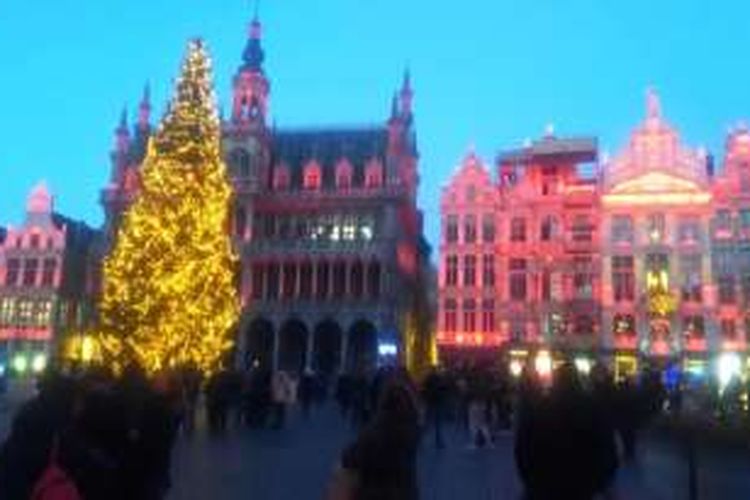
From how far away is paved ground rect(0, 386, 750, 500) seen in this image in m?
14.6

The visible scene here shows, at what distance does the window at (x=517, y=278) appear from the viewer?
64312mm

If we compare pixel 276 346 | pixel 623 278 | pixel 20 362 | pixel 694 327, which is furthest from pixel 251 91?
pixel 694 327

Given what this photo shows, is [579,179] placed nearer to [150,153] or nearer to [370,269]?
[370,269]

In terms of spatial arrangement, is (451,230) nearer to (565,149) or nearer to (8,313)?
(565,149)

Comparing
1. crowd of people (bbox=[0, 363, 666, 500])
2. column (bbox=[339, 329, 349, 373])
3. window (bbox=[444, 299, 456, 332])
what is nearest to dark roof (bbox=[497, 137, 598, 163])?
window (bbox=[444, 299, 456, 332])

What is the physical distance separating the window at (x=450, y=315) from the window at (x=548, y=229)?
745 centimetres

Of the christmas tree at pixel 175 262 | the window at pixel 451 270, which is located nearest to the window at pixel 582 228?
the window at pixel 451 270

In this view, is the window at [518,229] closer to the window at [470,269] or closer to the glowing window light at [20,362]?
the window at [470,269]

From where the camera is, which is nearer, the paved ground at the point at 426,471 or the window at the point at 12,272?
the paved ground at the point at 426,471

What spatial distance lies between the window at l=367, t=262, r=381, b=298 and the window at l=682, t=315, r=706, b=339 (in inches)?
797

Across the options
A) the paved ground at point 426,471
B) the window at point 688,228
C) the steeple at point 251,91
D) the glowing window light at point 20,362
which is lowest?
the paved ground at point 426,471

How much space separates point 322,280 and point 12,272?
1071 inches

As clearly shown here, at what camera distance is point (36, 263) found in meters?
77.6

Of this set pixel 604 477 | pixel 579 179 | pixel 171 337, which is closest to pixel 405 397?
pixel 604 477
